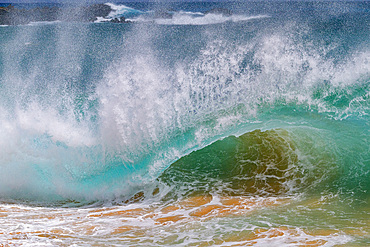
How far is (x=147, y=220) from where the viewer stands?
651 cm

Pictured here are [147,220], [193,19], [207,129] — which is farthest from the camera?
[193,19]

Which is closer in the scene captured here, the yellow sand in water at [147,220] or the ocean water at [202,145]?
the yellow sand in water at [147,220]

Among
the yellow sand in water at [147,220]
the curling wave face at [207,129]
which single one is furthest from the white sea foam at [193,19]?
the yellow sand in water at [147,220]

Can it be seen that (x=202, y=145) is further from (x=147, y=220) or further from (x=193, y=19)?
(x=193, y=19)

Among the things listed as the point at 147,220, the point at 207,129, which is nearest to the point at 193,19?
the point at 207,129

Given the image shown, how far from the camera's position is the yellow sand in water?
5.46m

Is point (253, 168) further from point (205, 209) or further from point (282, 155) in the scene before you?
point (205, 209)

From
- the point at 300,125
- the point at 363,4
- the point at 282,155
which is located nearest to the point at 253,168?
the point at 282,155

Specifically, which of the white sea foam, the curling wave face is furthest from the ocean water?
the white sea foam

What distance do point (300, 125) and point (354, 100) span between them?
48.8 inches

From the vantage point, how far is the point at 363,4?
37406 millimetres

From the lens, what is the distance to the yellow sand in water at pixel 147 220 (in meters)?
5.46

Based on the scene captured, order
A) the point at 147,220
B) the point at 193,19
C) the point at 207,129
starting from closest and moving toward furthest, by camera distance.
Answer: the point at 147,220
the point at 207,129
the point at 193,19

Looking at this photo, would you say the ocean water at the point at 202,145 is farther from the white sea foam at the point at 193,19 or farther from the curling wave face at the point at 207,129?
the white sea foam at the point at 193,19
